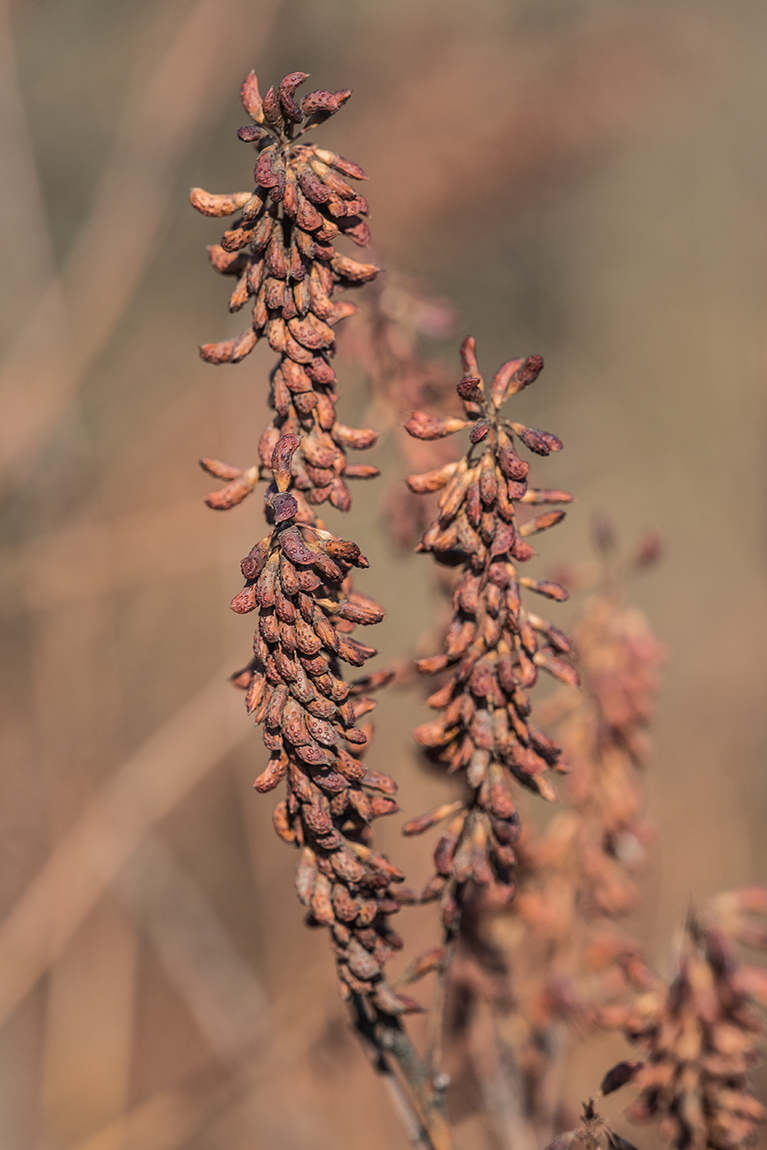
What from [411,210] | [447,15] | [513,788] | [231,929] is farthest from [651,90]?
[231,929]

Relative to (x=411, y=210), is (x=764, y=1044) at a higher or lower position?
lower

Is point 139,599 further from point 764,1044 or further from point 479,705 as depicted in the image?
point 479,705

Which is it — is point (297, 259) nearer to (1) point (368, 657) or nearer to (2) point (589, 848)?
(1) point (368, 657)

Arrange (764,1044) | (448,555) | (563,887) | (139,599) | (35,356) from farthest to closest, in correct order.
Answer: (139,599)
(35,356)
(764,1044)
(563,887)
(448,555)

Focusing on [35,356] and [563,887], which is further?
[35,356]

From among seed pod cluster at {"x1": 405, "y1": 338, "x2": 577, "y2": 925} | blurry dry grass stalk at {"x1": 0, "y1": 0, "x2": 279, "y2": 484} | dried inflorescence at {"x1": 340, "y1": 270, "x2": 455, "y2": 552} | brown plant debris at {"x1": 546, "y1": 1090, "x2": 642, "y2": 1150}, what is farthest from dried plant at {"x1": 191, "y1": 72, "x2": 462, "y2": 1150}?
blurry dry grass stalk at {"x1": 0, "y1": 0, "x2": 279, "y2": 484}

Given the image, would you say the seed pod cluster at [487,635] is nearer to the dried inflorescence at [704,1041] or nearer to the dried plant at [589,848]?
the dried inflorescence at [704,1041]

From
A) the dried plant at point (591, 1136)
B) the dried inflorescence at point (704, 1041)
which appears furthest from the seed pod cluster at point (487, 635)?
the dried inflorescence at point (704, 1041)
